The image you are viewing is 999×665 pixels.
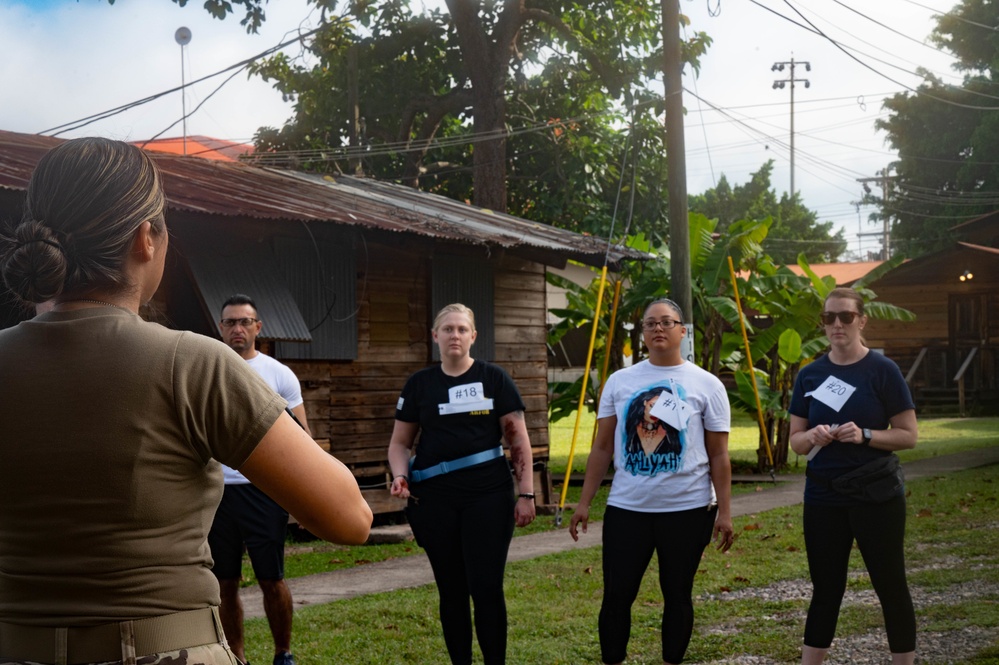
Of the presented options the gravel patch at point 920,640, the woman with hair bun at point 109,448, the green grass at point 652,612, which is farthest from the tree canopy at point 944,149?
the woman with hair bun at point 109,448

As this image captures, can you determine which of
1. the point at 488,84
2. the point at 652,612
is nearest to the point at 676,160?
the point at 652,612

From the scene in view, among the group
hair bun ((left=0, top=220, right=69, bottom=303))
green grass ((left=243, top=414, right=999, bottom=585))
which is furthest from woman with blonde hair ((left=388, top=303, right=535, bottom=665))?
green grass ((left=243, top=414, right=999, bottom=585))

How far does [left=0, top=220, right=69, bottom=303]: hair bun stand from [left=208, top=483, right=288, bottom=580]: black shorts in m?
4.90

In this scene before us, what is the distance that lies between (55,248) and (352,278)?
A: 1183 cm

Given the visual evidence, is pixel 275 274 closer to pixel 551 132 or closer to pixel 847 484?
pixel 847 484

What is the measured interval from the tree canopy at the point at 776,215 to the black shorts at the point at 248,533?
2245 inches

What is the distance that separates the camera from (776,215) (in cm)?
6719

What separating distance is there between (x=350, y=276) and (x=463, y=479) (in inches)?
307

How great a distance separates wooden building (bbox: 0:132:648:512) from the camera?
11.6 m

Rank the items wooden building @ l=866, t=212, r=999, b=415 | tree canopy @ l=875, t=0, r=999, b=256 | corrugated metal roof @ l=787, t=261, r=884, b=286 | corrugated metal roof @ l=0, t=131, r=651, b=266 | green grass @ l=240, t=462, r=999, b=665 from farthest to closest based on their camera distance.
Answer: corrugated metal roof @ l=787, t=261, r=884, b=286 < tree canopy @ l=875, t=0, r=999, b=256 < wooden building @ l=866, t=212, r=999, b=415 < corrugated metal roof @ l=0, t=131, r=651, b=266 < green grass @ l=240, t=462, r=999, b=665

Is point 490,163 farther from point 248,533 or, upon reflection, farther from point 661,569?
point 661,569

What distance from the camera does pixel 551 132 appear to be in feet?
91.9

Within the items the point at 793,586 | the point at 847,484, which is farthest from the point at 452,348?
the point at 793,586

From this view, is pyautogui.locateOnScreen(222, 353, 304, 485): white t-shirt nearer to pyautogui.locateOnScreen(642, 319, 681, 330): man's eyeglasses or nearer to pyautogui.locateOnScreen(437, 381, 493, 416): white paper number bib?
pyautogui.locateOnScreen(437, 381, 493, 416): white paper number bib
